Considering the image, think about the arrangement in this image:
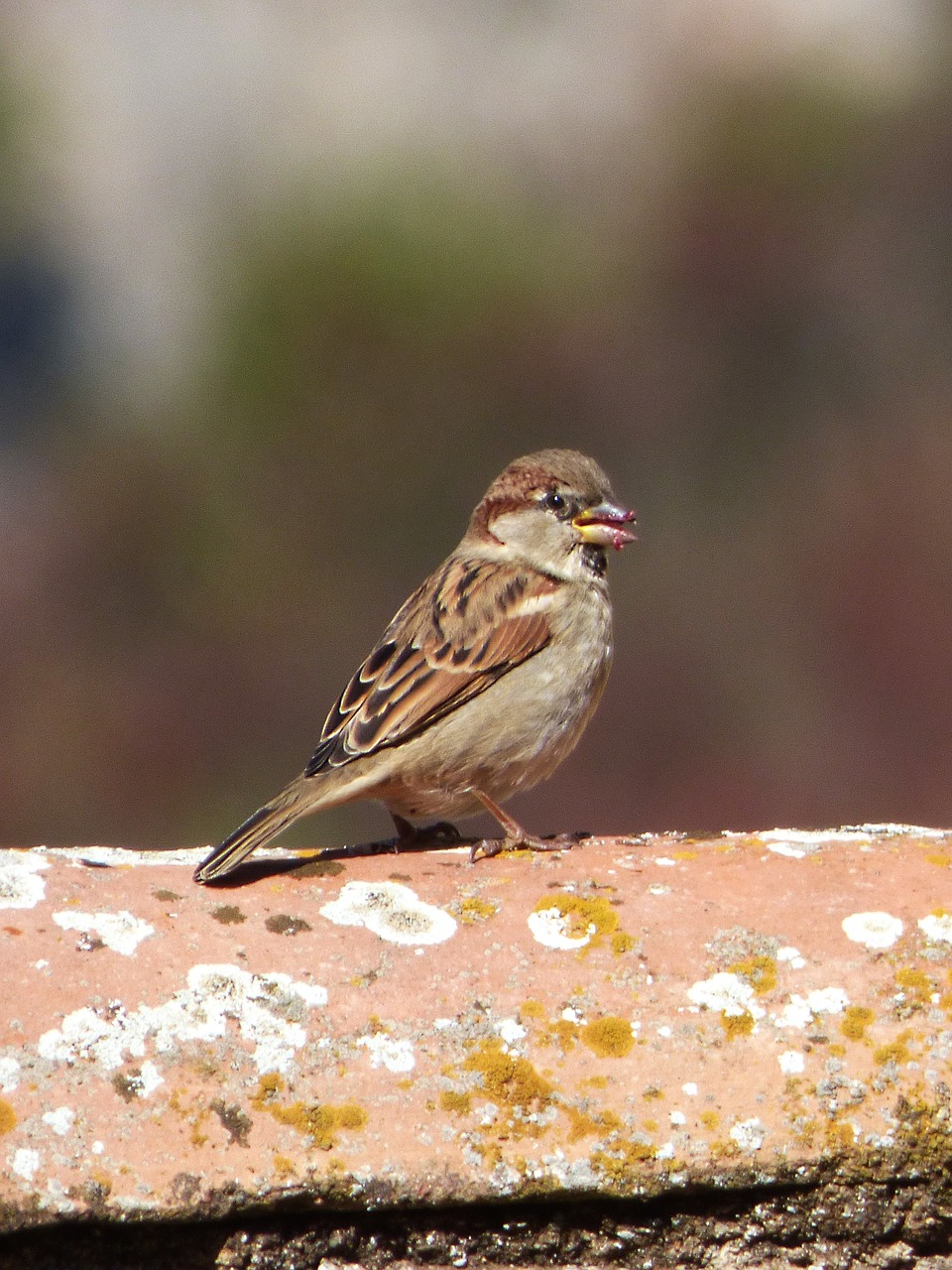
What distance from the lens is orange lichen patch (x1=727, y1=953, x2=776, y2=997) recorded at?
2117mm

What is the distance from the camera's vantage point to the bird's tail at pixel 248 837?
2.61 m

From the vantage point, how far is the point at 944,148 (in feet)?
49.5

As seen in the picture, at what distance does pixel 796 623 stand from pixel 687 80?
853 cm

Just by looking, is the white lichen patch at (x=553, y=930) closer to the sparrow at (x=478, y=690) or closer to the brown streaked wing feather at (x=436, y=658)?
the sparrow at (x=478, y=690)

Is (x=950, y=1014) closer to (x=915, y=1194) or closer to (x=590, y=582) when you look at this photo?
(x=915, y=1194)

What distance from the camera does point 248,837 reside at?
9.48ft

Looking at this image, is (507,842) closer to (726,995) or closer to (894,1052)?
(726,995)

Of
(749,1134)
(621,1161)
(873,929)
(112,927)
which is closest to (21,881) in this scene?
(112,927)

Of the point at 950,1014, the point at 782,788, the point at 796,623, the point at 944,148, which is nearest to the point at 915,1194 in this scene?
the point at 950,1014

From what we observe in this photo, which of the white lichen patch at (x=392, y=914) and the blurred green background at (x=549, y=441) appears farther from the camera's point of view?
the blurred green background at (x=549, y=441)

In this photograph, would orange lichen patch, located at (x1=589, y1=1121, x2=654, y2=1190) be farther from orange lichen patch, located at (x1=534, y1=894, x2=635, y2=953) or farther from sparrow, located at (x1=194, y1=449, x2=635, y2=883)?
sparrow, located at (x1=194, y1=449, x2=635, y2=883)

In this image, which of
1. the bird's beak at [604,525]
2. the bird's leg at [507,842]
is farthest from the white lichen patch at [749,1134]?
the bird's beak at [604,525]

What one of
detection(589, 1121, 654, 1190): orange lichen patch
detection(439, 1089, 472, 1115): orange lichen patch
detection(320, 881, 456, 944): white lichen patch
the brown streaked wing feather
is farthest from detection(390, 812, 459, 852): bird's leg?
detection(589, 1121, 654, 1190): orange lichen patch

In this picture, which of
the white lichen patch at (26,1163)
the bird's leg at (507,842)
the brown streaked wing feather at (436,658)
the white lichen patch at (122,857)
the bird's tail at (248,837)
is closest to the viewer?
the white lichen patch at (26,1163)
